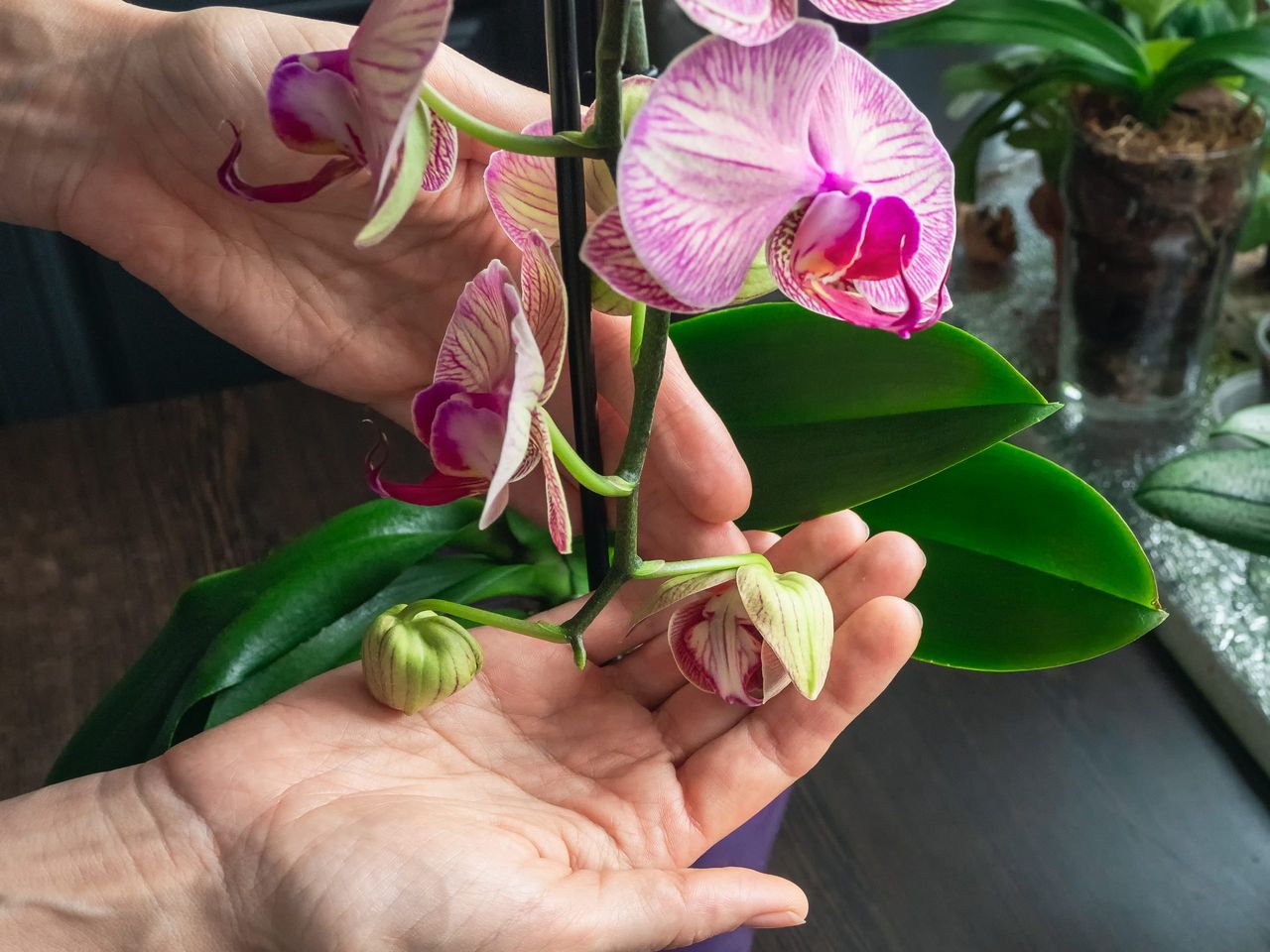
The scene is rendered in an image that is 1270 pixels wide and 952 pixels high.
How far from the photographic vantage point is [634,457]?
1.48 ft

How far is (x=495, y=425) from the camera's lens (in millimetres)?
407

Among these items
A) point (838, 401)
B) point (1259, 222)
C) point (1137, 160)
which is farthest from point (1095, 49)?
point (838, 401)

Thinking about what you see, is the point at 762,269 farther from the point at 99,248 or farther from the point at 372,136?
the point at 99,248

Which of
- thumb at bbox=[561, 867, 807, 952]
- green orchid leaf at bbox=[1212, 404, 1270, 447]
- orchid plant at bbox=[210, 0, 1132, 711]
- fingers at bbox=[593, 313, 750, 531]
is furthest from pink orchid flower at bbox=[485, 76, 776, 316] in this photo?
green orchid leaf at bbox=[1212, 404, 1270, 447]

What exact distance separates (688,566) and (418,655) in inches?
4.6

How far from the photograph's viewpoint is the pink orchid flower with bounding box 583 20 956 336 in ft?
1.03

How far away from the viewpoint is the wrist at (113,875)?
52 centimetres

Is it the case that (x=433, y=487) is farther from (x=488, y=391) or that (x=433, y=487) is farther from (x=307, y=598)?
(x=307, y=598)

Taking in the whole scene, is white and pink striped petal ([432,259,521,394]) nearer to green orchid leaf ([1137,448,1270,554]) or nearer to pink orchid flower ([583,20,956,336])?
pink orchid flower ([583,20,956,336])

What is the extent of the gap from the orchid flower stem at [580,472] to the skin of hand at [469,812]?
5.8 inches

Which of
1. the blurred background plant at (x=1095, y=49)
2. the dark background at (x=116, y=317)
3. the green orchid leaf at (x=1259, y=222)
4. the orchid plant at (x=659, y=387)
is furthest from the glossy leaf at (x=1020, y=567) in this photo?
the dark background at (x=116, y=317)

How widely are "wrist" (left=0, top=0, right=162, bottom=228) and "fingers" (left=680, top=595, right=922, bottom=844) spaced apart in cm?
47

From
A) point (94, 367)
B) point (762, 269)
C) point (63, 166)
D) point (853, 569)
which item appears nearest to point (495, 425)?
point (762, 269)

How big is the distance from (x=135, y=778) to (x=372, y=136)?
337mm
